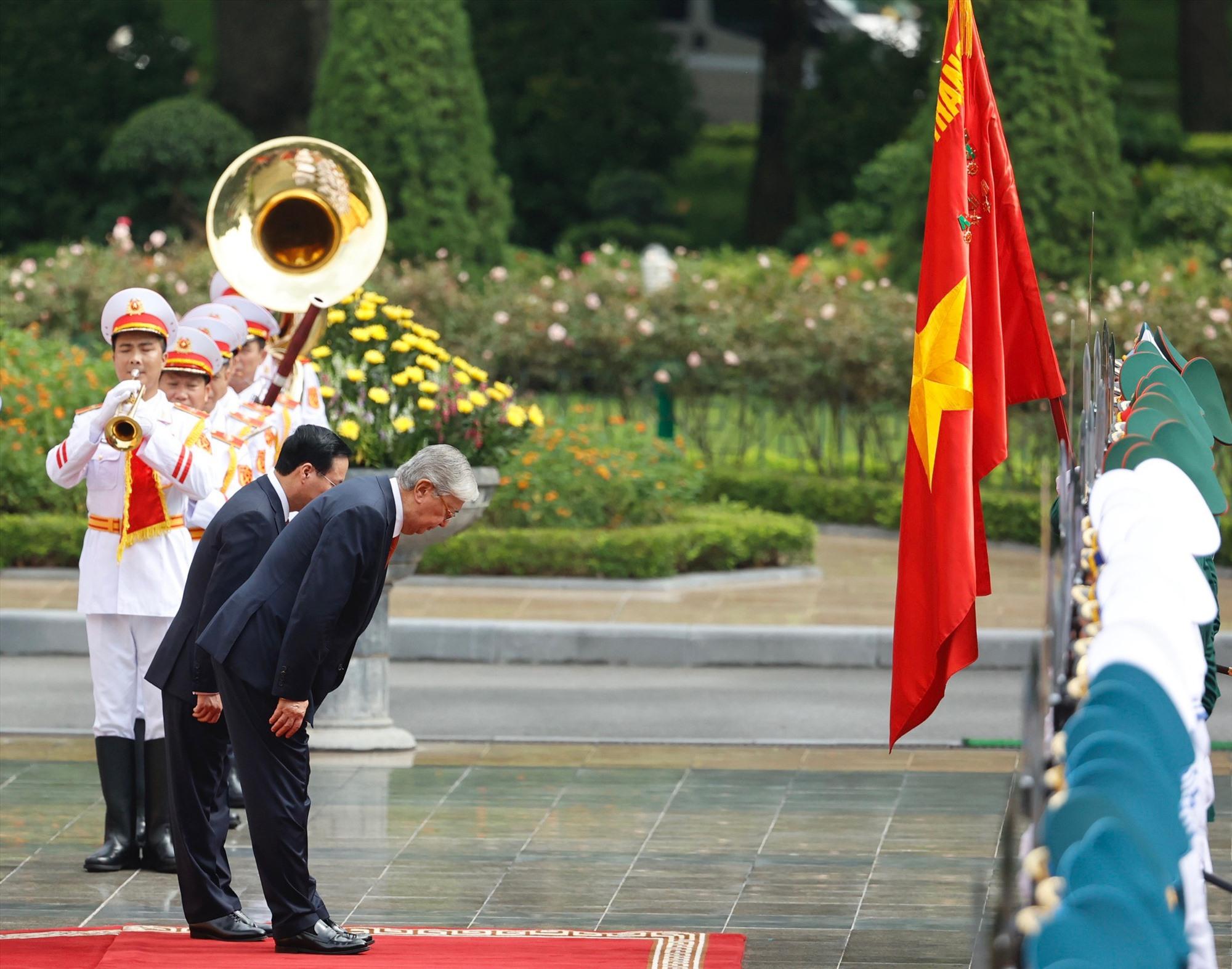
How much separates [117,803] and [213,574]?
132 centimetres

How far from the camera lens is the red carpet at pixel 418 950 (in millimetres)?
5652

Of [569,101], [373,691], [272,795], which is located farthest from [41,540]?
[569,101]

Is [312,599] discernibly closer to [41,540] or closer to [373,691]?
[373,691]

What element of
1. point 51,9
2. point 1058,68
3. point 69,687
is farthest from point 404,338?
point 51,9

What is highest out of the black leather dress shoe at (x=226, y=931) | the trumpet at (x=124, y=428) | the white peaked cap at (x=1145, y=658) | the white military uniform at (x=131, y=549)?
the white peaked cap at (x=1145, y=658)

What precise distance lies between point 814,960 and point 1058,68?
12.9m

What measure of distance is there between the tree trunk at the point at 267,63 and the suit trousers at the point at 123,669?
779 inches

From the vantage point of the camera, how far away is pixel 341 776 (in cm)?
832

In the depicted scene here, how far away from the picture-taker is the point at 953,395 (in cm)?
550

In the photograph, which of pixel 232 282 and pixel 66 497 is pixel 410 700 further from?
pixel 66 497

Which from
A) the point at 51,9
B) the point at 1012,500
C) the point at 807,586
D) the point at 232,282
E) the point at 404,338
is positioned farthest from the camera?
the point at 51,9

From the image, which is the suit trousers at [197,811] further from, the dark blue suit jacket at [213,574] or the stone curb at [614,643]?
the stone curb at [614,643]

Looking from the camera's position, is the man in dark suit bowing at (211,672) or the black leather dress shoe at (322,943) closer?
the black leather dress shoe at (322,943)

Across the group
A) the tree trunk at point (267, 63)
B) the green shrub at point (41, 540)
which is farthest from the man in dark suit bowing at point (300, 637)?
the tree trunk at point (267, 63)
